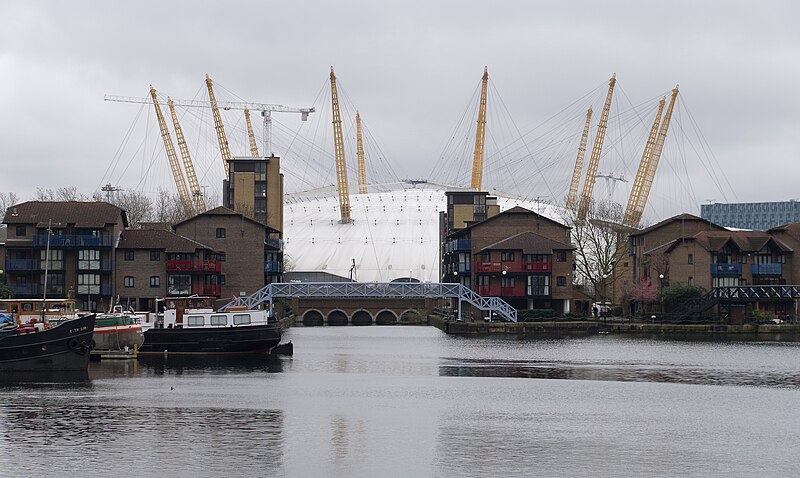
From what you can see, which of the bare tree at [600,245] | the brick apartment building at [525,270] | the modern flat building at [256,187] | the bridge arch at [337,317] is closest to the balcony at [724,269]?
the brick apartment building at [525,270]

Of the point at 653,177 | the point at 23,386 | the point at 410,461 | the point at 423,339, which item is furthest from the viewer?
the point at 653,177

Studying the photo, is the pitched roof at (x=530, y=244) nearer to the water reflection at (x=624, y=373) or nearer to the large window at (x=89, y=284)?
the large window at (x=89, y=284)

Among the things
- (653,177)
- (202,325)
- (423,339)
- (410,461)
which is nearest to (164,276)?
(423,339)

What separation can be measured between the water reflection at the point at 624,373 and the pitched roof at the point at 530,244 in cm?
4773

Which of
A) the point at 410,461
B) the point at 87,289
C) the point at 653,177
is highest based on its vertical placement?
the point at 653,177

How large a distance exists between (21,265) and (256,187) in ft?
207

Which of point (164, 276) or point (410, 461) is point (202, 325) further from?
point (410, 461)

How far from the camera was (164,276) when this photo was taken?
120125 millimetres

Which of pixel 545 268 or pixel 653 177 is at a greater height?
pixel 653 177

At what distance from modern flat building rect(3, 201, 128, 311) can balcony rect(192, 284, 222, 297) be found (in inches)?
357

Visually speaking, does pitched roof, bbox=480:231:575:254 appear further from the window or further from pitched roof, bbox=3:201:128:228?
the window

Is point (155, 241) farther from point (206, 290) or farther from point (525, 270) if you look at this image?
point (525, 270)

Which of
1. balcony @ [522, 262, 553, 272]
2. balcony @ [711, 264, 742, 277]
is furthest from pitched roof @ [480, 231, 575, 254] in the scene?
balcony @ [711, 264, 742, 277]

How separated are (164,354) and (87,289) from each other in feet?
114
